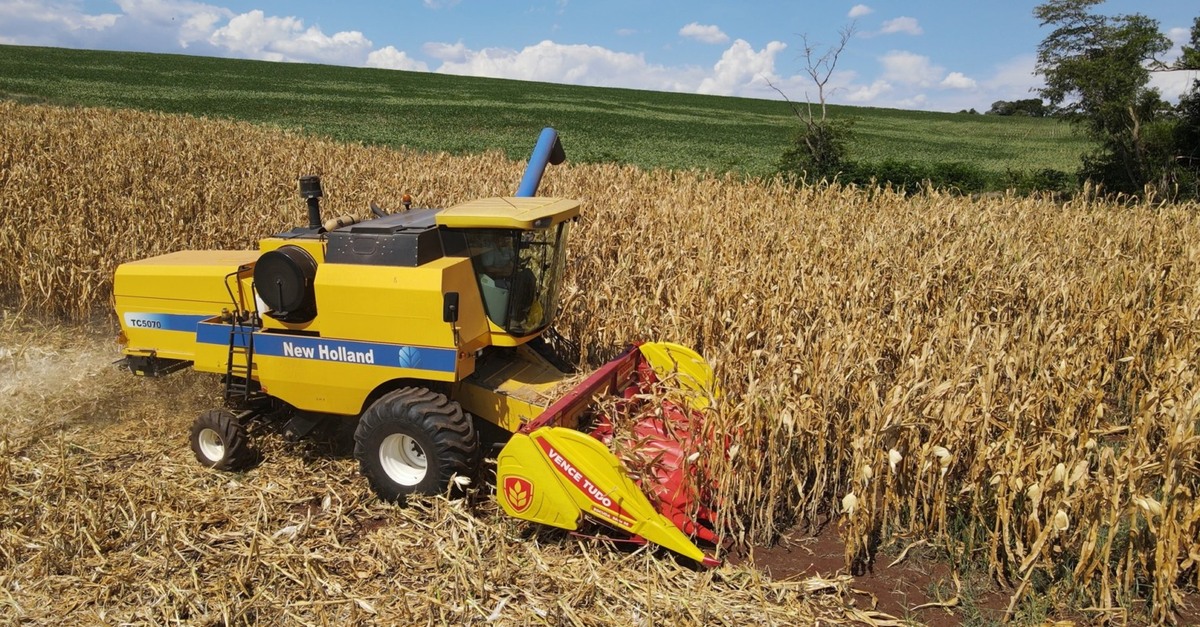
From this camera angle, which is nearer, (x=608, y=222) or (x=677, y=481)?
(x=677, y=481)

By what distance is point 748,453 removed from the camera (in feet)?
12.4

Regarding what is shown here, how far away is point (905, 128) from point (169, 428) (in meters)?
55.0

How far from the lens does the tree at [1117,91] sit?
1451 cm

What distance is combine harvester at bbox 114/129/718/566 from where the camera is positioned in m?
3.64

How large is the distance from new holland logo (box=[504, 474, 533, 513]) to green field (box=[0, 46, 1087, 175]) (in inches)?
591

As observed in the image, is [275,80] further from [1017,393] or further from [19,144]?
[1017,393]

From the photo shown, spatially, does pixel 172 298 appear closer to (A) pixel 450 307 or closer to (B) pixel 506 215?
(A) pixel 450 307

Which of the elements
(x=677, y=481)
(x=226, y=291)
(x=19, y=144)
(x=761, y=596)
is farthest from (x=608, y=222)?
(x=19, y=144)

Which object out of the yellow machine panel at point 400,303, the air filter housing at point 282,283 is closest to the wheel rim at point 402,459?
the yellow machine panel at point 400,303

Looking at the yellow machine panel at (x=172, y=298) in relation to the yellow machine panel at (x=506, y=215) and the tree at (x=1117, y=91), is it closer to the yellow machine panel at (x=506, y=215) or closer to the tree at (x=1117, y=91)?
the yellow machine panel at (x=506, y=215)

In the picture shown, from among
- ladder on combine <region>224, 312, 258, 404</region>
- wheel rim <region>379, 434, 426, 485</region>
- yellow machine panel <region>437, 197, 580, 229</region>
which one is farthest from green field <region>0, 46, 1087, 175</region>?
wheel rim <region>379, 434, 426, 485</region>

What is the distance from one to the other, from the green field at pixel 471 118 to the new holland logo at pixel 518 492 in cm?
1502

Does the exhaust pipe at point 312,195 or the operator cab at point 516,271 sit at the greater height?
the exhaust pipe at point 312,195

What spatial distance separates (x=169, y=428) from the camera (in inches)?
207
